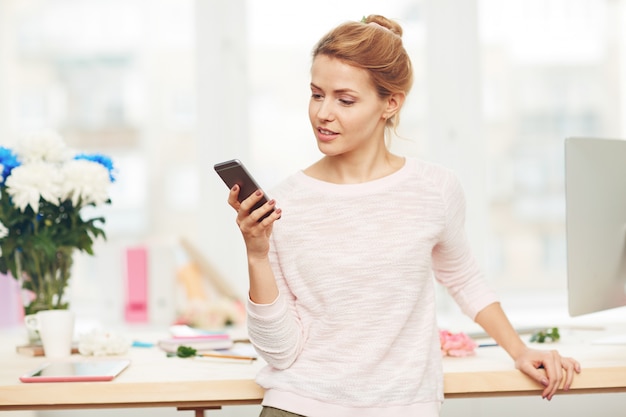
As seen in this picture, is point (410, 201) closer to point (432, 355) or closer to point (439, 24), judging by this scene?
point (432, 355)

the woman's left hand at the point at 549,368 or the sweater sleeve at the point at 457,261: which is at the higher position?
the sweater sleeve at the point at 457,261

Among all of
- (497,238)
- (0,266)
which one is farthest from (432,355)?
(497,238)

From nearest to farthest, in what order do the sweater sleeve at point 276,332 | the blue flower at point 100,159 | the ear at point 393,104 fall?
the sweater sleeve at point 276,332, the ear at point 393,104, the blue flower at point 100,159

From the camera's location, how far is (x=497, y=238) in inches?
122

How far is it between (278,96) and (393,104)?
1.53m

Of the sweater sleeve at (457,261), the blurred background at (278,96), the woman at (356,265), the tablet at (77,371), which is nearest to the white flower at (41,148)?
the tablet at (77,371)

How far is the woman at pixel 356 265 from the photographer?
1.49 meters

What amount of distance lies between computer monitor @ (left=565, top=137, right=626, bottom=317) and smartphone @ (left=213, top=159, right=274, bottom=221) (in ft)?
2.19

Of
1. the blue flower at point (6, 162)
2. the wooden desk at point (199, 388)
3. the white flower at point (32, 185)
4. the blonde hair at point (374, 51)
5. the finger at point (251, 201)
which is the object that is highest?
the blonde hair at point (374, 51)

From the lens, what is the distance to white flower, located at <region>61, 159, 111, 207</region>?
1.88 metres

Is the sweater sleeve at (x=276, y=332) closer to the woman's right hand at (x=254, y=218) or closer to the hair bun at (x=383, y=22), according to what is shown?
the woman's right hand at (x=254, y=218)

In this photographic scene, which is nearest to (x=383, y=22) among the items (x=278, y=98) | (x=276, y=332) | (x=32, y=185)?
(x=276, y=332)

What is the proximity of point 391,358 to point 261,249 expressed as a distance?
0.94 ft

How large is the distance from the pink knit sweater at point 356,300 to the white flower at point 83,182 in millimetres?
489
